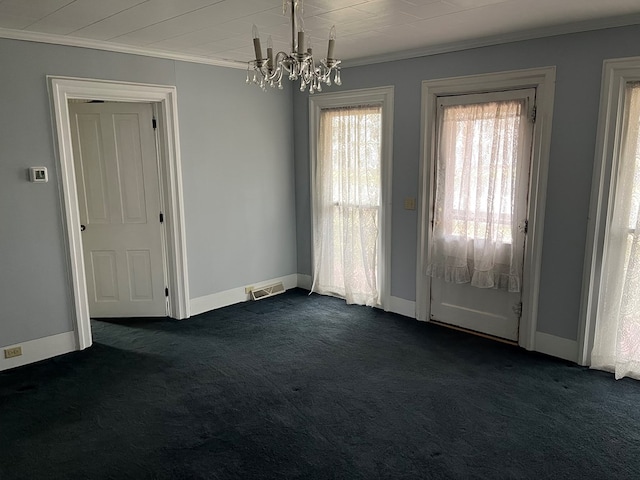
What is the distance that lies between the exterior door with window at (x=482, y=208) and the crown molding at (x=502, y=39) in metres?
0.41

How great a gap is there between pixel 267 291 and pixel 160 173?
1.84m

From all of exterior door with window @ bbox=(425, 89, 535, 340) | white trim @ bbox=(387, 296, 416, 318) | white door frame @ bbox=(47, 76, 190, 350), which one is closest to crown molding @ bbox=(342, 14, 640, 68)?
exterior door with window @ bbox=(425, 89, 535, 340)

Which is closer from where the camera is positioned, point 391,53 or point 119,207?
point 391,53

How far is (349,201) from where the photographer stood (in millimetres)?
5078

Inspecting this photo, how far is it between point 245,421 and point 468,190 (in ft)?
8.78

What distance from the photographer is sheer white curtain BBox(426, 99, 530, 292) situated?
3.90 meters

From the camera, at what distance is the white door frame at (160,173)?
380 centimetres

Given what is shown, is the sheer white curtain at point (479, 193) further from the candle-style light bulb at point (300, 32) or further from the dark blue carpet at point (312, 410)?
the candle-style light bulb at point (300, 32)

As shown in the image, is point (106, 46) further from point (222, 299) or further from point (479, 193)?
point (479, 193)

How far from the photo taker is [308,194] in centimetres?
555

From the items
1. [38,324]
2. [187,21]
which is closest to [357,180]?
[187,21]

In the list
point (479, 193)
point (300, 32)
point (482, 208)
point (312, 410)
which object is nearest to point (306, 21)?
point (300, 32)

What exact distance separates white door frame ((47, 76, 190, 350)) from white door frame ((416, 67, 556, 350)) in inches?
93.7

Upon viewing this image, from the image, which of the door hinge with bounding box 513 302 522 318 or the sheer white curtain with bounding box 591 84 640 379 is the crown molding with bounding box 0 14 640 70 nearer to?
the sheer white curtain with bounding box 591 84 640 379
